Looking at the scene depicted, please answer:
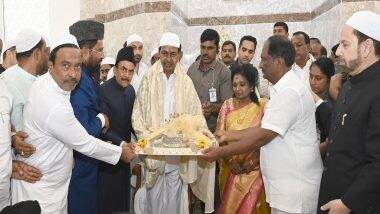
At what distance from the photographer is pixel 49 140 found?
10.3 feet

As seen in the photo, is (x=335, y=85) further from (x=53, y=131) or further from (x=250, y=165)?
(x=53, y=131)

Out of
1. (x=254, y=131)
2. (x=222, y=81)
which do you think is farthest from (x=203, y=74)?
(x=254, y=131)

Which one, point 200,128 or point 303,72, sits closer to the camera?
point 200,128

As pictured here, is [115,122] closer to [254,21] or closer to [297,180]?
[297,180]

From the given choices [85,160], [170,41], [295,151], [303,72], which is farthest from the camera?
[303,72]

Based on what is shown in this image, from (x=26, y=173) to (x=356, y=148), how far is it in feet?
6.96

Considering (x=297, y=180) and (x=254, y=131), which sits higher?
(x=254, y=131)

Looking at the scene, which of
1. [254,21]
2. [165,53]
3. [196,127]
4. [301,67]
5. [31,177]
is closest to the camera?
[31,177]

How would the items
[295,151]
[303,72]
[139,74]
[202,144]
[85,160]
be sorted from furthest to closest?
[139,74] → [303,72] → [85,160] → [202,144] → [295,151]

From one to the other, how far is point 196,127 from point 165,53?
46.6 inches

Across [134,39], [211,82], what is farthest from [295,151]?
[134,39]

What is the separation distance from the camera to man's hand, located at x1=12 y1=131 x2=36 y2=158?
3.07 meters

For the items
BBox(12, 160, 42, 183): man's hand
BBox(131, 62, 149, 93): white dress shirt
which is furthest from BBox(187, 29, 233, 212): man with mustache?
BBox(12, 160, 42, 183): man's hand

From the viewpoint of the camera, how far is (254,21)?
8.69m
